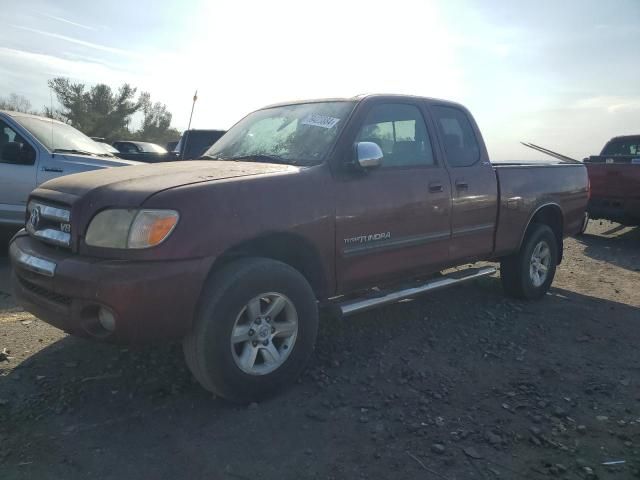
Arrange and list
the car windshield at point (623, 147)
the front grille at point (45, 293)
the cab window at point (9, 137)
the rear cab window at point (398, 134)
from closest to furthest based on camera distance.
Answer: the front grille at point (45, 293), the rear cab window at point (398, 134), the cab window at point (9, 137), the car windshield at point (623, 147)

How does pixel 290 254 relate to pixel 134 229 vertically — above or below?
below

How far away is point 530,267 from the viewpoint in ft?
18.3

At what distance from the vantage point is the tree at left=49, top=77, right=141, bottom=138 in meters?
31.2

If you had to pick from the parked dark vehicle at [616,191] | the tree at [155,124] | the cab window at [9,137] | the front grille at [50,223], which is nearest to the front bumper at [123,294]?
the front grille at [50,223]

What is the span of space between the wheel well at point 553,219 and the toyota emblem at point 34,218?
4712 mm

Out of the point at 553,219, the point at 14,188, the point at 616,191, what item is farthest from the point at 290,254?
the point at 616,191

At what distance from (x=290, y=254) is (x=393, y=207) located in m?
0.90

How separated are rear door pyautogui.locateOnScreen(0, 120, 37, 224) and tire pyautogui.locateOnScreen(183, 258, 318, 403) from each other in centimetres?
458

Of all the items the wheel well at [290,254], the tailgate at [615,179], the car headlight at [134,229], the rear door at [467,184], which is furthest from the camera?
the tailgate at [615,179]

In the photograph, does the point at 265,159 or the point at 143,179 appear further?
the point at 265,159

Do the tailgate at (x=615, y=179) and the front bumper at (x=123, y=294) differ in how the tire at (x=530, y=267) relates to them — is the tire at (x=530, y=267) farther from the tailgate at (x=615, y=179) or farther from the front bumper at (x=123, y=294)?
the tailgate at (x=615, y=179)

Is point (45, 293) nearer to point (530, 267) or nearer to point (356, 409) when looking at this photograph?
point (356, 409)

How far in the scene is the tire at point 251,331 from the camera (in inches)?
115

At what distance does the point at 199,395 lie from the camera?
10.7ft
